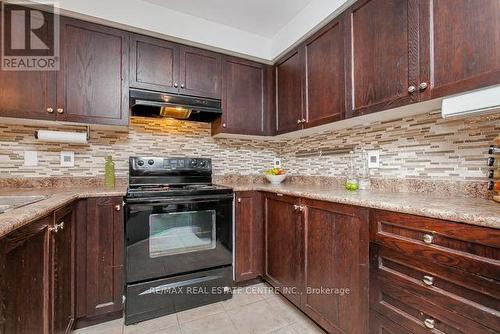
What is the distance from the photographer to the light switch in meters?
1.82

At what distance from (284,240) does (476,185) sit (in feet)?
3.85

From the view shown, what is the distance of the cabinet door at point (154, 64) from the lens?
6.09 feet

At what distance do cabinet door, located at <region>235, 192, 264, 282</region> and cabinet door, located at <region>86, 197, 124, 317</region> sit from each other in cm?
88

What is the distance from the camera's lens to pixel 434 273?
92cm

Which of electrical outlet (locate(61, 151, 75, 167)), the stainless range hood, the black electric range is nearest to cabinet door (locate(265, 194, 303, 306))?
the black electric range

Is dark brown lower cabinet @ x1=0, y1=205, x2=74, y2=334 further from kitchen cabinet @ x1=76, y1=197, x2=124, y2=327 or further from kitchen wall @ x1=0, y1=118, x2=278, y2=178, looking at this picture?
kitchen wall @ x1=0, y1=118, x2=278, y2=178

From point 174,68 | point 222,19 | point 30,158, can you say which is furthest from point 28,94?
point 222,19

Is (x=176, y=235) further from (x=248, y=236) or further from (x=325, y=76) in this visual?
(x=325, y=76)

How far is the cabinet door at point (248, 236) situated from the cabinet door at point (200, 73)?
96cm

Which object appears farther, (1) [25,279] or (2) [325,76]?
(2) [325,76]

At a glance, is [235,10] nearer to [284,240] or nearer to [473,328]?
[284,240]

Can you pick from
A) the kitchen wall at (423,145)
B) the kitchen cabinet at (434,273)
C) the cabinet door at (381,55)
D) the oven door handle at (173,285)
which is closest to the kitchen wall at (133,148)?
the kitchen wall at (423,145)

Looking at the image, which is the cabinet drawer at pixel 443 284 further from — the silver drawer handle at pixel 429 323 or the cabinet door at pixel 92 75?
the cabinet door at pixel 92 75

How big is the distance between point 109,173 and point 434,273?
2.21m
